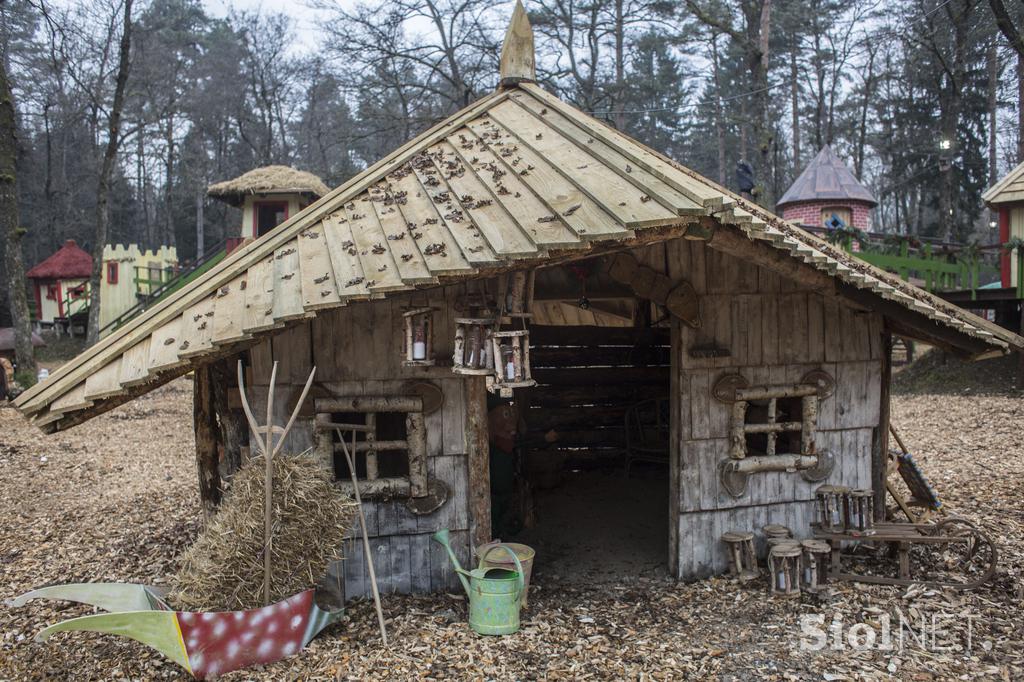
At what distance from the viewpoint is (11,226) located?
44.7 feet

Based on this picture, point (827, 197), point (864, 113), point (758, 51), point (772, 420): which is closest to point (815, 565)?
point (772, 420)

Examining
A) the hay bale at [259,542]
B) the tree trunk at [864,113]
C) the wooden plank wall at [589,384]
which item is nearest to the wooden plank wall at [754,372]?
the hay bale at [259,542]

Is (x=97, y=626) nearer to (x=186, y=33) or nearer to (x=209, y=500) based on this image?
(x=209, y=500)

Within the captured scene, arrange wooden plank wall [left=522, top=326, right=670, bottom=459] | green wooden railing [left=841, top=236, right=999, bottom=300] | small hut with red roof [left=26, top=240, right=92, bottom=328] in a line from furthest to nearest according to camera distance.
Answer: small hut with red roof [left=26, top=240, right=92, bottom=328] → green wooden railing [left=841, top=236, right=999, bottom=300] → wooden plank wall [left=522, top=326, right=670, bottom=459]

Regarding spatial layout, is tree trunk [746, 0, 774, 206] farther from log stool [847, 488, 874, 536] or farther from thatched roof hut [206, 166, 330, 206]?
thatched roof hut [206, 166, 330, 206]

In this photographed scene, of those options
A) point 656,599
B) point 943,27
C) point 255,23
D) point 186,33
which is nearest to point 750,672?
point 656,599

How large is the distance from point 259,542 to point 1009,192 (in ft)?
60.2

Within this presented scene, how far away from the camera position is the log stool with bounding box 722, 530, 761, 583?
20.7ft

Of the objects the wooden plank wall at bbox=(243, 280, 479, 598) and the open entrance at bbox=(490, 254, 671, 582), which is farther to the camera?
the open entrance at bbox=(490, 254, 671, 582)

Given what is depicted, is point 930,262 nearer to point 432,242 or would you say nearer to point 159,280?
point 432,242

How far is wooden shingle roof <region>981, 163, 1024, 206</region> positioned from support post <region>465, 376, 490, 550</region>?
16.1m

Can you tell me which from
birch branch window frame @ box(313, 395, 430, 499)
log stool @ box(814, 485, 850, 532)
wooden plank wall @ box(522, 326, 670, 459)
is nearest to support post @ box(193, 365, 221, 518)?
birch branch window frame @ box(313, 395, 430, 499)

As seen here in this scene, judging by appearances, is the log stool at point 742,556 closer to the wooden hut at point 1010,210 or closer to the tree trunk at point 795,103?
the wooden hut at point 1010,210

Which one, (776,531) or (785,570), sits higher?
(776,531)
